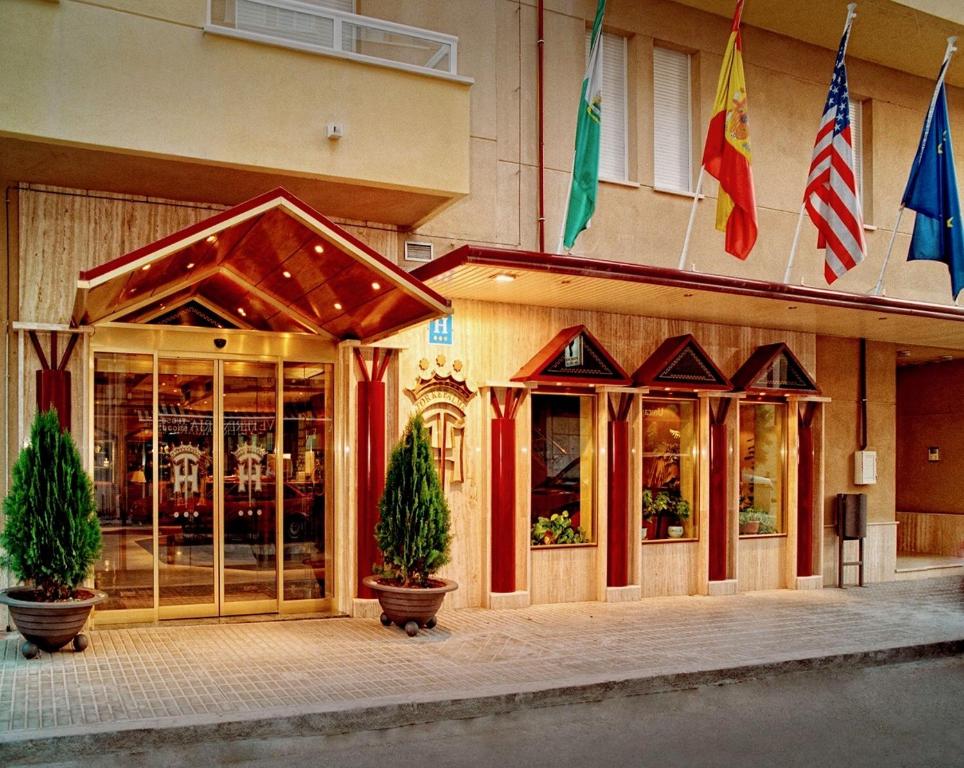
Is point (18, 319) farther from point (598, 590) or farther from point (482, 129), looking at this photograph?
point (598, 590)

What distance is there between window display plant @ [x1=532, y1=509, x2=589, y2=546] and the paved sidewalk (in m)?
0.86

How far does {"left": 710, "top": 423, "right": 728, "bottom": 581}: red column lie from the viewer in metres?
14.0

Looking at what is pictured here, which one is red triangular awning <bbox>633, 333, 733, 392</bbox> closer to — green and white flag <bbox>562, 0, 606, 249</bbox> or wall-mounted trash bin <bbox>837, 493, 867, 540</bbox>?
green and white flag <bbox>562, 0, 606, 249</bbox>

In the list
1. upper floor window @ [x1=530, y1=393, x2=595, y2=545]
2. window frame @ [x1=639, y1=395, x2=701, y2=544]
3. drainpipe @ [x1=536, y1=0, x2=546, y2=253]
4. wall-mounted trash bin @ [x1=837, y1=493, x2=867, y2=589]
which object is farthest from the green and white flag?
wall-mounted trash bin @ [x1=837, y1=493, x2=867, y2=589]

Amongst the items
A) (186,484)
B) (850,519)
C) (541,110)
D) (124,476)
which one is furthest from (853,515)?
(124,476)

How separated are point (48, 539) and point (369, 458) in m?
3.74

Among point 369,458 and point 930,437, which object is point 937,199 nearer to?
point 930,437

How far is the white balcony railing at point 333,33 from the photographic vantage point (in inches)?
393

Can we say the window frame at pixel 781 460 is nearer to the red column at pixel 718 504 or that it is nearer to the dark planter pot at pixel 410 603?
the red column at pixel 718 504

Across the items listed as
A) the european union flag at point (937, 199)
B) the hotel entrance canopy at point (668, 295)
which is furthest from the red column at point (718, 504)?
the european union flag at point (937, 199)

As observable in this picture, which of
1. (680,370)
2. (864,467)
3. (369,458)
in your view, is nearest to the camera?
(369,458)

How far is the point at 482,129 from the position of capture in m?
12.4

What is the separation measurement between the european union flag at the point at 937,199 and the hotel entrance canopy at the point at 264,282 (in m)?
7.84

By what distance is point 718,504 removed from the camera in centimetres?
1409
